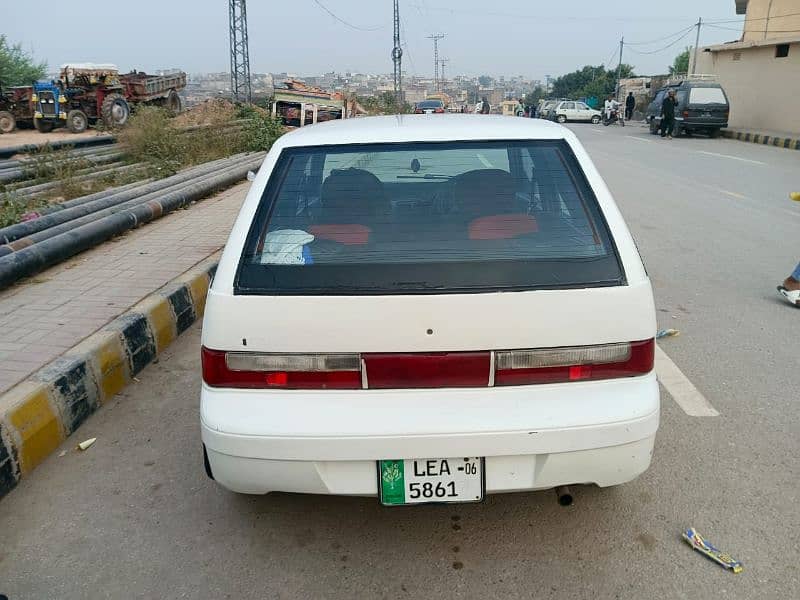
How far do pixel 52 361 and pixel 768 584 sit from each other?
3627 millimetres

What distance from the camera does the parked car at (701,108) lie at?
78.1ft

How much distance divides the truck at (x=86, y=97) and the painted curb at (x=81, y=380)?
1867 centimetres

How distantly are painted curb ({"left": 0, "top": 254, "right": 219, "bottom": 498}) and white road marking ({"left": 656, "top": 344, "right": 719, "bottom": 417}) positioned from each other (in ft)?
10.7

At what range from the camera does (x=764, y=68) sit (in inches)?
1027

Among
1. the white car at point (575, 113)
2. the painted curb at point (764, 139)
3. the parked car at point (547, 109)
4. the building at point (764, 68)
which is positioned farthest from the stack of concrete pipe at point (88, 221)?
the parked car at point (547, 109)

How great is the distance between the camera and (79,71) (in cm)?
2661

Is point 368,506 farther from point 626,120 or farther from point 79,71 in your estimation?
point 626,120

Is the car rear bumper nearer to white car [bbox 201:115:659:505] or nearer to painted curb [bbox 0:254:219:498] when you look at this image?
white car [bbox 201:115:659:505]

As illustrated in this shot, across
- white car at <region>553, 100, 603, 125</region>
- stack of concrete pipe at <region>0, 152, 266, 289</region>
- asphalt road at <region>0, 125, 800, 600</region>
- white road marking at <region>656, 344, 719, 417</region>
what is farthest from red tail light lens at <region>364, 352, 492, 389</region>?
white car at <region>553, 100, 603, 125</region>

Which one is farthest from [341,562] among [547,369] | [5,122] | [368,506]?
[5,122]

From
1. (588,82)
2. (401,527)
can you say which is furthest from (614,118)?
(588,82)

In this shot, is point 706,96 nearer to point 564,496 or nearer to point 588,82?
point 564,496

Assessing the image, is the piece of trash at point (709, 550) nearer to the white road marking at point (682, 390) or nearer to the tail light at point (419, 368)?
the tail light at point (419, 368)

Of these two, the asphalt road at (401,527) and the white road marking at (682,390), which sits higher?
the white road marking at (682,390)
